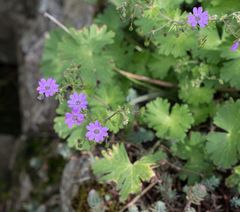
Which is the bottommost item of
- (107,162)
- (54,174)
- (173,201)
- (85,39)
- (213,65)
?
(173,201)

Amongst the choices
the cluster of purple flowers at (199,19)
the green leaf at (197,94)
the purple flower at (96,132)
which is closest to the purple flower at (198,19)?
the cluster of purple flowers at (199,19)

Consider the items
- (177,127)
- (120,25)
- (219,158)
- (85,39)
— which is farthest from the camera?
(120,25)

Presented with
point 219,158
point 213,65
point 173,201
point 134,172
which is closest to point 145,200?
point 173,201

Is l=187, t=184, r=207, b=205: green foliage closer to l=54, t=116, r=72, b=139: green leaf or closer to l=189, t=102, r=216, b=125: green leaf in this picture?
l=189, t=102, r=216, b=125: green leaf

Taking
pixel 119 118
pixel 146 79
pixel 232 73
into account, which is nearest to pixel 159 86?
pixel 146 79

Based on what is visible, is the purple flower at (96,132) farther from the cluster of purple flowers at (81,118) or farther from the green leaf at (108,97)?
the green leaf at (108,97)

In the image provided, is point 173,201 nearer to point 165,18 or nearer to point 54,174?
point 165,18

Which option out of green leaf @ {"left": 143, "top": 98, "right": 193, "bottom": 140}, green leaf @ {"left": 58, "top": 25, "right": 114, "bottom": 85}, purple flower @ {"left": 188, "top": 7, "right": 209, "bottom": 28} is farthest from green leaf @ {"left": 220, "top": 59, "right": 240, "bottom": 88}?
green leaf @ {"left": 58, "top": 25, "right": 114, "bottom": 85}
